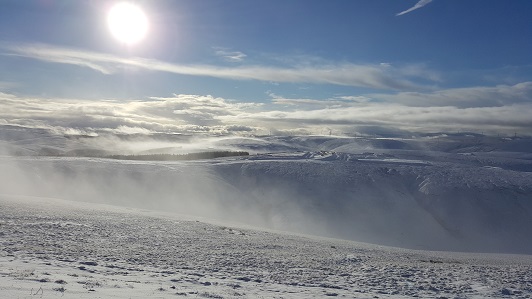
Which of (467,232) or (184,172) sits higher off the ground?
(184,172)

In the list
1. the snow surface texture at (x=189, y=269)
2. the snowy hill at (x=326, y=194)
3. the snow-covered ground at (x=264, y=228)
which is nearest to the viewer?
the snow surface texture at (x=189, y=269)

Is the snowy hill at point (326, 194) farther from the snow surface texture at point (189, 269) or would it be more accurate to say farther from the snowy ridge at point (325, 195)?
the snow surface texture at point (189, 269)

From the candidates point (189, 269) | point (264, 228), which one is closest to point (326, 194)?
point (264, 228)

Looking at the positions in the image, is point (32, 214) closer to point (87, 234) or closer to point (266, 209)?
point (87, 234)

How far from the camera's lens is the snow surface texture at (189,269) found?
489 inches

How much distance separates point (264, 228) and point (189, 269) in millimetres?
21938

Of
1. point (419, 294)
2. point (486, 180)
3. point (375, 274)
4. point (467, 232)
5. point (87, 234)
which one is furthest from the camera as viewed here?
point (486, 180)

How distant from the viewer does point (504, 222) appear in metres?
48.7

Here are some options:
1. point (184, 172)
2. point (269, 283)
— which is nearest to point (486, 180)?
point (184, 172)

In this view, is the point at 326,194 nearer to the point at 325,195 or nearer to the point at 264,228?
the point at 325,195

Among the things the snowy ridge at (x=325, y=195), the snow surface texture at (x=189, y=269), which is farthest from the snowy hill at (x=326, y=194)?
the snow surface texture at (x=189, y=269)

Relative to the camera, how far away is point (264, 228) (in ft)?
124

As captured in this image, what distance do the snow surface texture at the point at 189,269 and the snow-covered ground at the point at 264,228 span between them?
0.22 ft

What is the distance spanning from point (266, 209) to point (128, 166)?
58.7 feet
